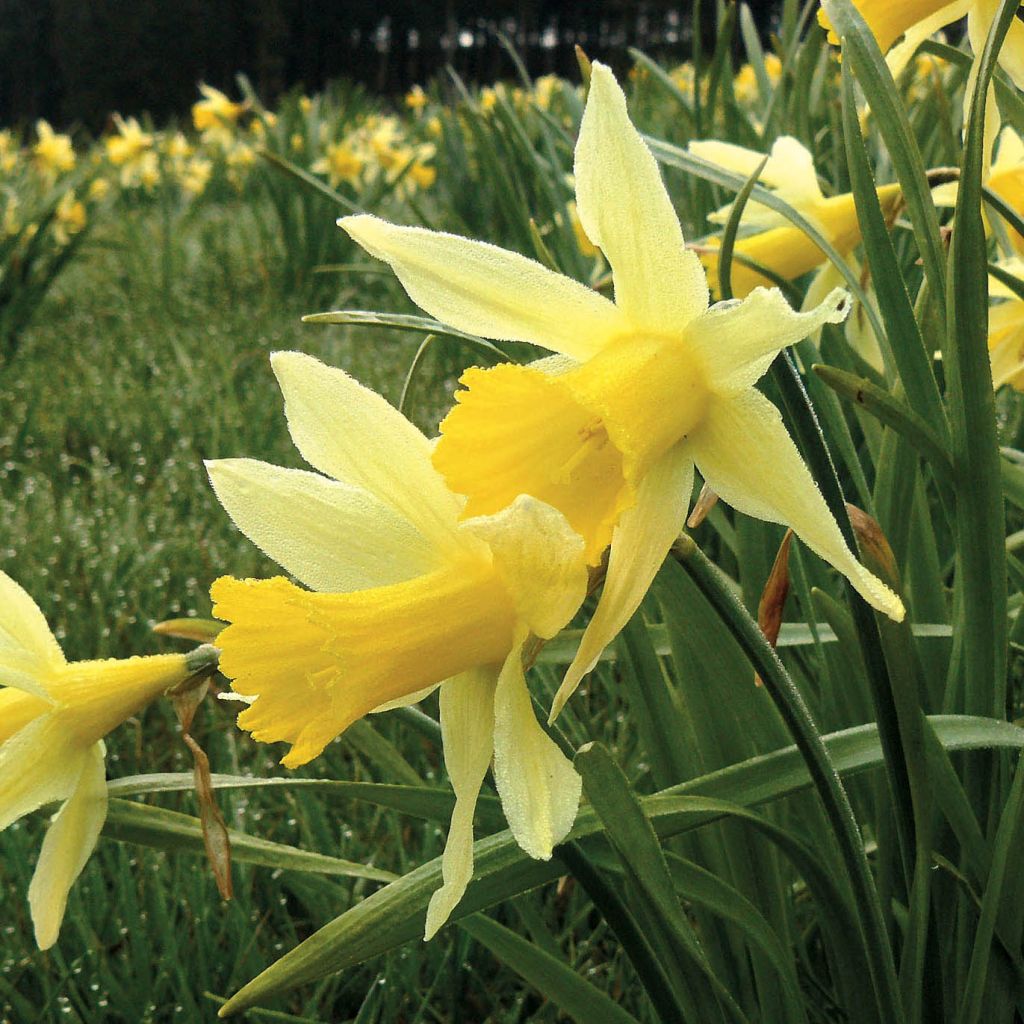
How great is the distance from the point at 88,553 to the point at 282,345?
4.63 feet

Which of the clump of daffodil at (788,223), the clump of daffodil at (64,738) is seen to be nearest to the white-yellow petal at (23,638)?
the clump of daffodil at (64,738)

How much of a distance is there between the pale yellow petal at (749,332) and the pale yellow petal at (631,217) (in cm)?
2

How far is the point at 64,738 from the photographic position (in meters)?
0.74

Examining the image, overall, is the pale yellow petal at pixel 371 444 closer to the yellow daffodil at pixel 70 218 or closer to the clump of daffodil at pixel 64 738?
the clump of daffodil at pixel 64 738

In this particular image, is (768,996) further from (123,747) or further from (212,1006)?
(123,747)

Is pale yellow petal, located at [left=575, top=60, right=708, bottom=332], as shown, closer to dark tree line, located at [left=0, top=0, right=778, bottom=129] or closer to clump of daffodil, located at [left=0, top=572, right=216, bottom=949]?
clump of daffodil, located at [left=0, top=572, right=216, bottom=949]

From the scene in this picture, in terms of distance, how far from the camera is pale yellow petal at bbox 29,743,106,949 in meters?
0.74

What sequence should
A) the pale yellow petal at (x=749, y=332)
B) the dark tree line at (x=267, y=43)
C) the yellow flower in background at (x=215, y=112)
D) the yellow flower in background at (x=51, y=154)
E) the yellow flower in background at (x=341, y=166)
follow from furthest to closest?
the dark tree line at (x=267, y=43), the yellow flower in background at (x=215, y=112), the yellow flower in background at (x=51, y=154), the yellow flower in background at (x=341, y=166), the pale yellow petal at (x=749, y=332)

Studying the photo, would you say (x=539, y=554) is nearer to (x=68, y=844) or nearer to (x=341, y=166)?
(x=68, y=844)

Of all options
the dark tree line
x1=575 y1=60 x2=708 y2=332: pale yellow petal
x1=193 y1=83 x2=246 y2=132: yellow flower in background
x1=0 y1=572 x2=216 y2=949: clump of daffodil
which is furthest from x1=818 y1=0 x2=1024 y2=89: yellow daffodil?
the dark tree line

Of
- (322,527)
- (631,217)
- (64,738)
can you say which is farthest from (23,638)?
(631,217)

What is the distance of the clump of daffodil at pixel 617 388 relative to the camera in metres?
0.55

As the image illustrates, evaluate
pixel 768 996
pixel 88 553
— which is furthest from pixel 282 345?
pixel 768 996

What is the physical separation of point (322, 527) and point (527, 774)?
169mm
